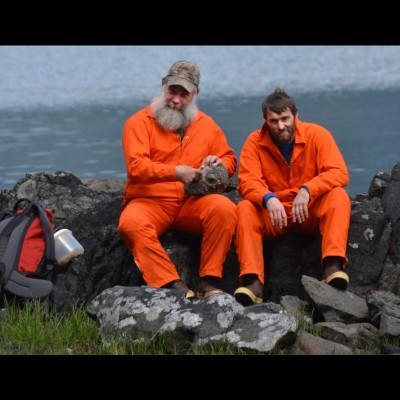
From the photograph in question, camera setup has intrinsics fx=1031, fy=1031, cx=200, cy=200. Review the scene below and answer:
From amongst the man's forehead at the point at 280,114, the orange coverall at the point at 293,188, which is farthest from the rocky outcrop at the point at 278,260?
the man's forehead at the point at 280,114

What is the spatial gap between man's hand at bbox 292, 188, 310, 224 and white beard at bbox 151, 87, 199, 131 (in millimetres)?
1347

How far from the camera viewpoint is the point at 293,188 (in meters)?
9.41

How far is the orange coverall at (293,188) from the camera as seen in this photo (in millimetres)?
8984

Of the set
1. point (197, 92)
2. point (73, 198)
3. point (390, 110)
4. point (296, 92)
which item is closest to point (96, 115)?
point (296, 92)

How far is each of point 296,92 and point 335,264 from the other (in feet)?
82.6

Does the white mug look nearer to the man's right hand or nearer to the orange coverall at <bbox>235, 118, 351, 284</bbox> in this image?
the man's right hand

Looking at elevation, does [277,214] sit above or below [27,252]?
above

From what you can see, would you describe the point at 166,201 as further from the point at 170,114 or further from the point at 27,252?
the point at 27,252

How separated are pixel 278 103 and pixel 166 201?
4.39ft

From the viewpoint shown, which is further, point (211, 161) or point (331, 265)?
point (211, 161)

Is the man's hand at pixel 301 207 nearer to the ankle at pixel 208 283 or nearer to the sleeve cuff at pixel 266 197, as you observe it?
the sleeve cuff at pixel 266 197

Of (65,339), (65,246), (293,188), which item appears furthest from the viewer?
(65,246)

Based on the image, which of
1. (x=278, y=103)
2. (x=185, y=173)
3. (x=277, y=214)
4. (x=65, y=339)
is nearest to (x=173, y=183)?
(x=185, y=173)

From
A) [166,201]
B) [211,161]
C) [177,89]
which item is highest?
[177,89]
